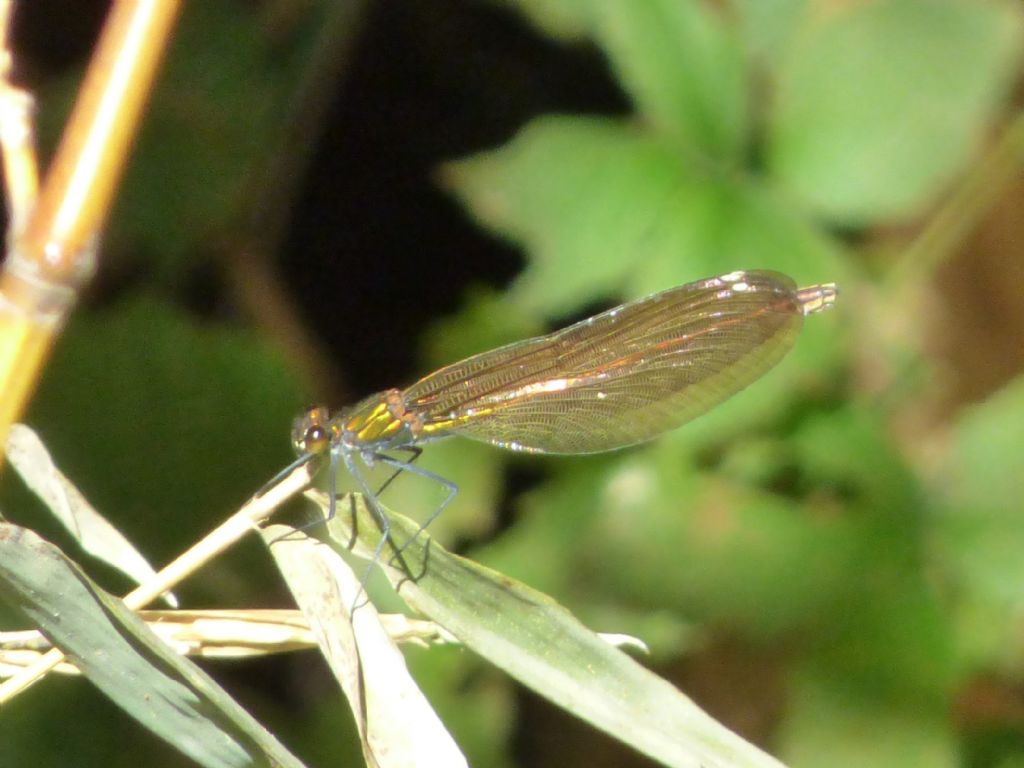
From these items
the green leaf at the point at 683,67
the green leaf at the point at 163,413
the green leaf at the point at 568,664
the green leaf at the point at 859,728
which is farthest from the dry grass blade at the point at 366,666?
the green leaf at the point at 683,67

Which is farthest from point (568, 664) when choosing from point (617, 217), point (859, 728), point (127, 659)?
point (617, 217)

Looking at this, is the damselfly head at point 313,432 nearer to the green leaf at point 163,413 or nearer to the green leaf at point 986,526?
the green leaf at point 163,413

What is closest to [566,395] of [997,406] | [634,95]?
[634,95]

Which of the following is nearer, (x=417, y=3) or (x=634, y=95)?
(x=634, y=95)

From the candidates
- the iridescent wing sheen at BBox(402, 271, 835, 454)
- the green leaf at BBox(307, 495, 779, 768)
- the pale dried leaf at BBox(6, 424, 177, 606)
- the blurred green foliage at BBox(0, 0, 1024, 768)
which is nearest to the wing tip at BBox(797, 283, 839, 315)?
the iridescent wing sheen at BBox(402, 271, 835, 454)

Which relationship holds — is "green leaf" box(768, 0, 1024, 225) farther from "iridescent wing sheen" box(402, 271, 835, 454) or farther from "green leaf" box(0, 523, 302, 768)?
"green leaf" box(0, 523, 302, 768)

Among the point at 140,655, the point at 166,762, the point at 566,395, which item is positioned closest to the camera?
the point at 140,655

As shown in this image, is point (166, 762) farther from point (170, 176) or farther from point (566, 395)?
point (170, 176)

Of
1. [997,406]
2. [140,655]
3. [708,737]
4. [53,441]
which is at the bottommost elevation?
[140,655]
